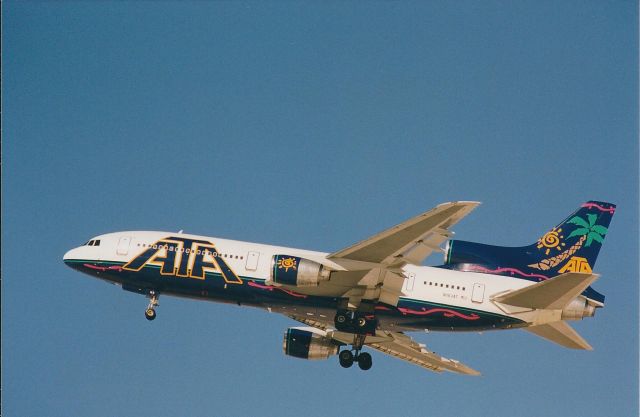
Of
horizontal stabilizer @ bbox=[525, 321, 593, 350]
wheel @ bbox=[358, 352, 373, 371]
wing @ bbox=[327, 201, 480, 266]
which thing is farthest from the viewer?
wheel @ bbox=[358, 352, 373, 371]

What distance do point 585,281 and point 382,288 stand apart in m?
8.40

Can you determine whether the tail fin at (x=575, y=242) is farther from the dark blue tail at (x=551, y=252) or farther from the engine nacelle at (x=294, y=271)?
the engine nacelle at (x=294, y=271)

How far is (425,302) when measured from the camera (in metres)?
33.7

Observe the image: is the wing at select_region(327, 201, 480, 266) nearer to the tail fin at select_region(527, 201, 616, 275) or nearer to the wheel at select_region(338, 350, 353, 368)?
the tail fin at select_region(527, 201, 616, 275)

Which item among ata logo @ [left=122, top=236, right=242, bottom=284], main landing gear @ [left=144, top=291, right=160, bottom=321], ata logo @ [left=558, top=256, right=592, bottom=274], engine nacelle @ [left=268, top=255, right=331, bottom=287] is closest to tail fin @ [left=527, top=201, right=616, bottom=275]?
ata logo @ [left=558, top=256, right=592, bottom=274]

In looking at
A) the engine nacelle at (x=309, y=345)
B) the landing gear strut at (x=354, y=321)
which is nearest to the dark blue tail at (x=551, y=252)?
the landing gear strut at (x=354, y=321)

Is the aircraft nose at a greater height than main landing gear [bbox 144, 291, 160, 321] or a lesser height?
greater

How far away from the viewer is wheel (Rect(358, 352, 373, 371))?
Result: 1469 inches

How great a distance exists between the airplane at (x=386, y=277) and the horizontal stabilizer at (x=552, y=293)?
45 mm

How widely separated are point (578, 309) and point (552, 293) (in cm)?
201

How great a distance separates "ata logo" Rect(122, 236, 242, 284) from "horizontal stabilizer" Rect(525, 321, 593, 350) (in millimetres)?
13335

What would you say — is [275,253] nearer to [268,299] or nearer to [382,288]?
[268,299]

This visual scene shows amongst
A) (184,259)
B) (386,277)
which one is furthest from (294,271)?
(184,259)

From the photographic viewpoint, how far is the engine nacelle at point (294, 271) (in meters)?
32.3
